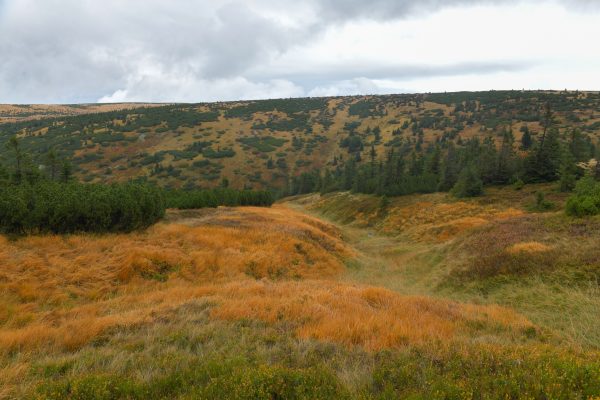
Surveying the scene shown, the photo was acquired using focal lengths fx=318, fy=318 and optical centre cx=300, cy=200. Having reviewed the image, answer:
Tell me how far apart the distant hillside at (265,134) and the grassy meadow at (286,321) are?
7431 centimetres

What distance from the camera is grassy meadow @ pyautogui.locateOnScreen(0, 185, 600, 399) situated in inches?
185

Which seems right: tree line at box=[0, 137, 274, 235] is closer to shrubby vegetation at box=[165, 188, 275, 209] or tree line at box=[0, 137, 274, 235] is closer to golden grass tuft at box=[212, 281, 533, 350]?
golden grass tuft at box=[212, 281, 533, 350]

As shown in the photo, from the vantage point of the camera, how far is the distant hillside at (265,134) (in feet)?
312

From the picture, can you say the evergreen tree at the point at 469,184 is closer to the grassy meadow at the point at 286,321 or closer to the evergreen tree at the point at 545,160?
the evergreen tree at the point at 545,160

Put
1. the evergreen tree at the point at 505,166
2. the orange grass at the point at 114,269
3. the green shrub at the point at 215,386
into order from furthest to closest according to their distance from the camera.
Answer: the evergreen tree at the point at 505,166 → the orange grass at the point at 114,269 → the green shrub at the point at 215,386

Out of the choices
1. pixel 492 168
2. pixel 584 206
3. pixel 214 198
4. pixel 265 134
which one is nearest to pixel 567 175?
pixel 492 168

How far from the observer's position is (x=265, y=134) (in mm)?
131125

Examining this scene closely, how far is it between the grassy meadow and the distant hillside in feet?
244

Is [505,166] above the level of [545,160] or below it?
below

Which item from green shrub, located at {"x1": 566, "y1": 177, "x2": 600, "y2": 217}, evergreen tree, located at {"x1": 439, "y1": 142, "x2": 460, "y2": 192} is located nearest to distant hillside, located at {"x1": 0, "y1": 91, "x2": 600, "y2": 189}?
evergreen tree, located at {"x1": 439, "y1": 142, "x2": 460, "y2": 192}

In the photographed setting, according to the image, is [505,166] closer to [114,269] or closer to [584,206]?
[584,206]

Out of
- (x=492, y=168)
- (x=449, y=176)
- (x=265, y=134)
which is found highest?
(x=265, y=134)

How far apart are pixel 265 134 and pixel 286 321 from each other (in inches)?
5029

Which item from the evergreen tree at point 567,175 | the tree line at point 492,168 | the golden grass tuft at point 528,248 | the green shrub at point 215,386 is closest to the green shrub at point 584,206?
the golden grass tuft at point 528,248
